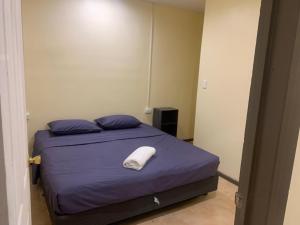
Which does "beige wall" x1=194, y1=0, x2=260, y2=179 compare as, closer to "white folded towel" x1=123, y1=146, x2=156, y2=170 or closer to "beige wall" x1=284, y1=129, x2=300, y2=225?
"white folded towel" x1=123, y1=146, x2=156, y2=170

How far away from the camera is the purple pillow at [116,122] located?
11.4ft

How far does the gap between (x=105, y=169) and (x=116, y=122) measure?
4.30 feet

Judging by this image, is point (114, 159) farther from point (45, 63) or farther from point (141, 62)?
point (141, 62)

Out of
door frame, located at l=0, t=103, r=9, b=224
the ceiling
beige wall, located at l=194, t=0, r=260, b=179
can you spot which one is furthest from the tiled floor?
the ceiling

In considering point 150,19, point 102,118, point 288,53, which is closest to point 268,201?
point 288,53

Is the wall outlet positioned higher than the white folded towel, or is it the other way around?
the wall outlet

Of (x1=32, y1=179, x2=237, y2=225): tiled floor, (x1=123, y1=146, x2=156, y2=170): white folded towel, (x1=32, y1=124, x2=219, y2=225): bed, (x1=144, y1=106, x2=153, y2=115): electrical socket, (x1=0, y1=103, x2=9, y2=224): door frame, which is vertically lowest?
(x1=32, y1=179, x2=237, y2=225): tiled floor

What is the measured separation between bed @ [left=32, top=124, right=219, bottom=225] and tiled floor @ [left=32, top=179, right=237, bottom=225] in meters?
0.14

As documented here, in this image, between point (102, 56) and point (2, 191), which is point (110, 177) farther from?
point (102, 56)

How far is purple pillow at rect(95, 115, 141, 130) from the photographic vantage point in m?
3.47

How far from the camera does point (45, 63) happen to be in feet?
10.6

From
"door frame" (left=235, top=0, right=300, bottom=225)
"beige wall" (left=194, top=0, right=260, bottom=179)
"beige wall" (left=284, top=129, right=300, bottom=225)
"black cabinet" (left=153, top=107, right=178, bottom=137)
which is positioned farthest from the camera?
"black cabinet" (left=153, top=107, right=178, bottom=137)

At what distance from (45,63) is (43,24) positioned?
496mm

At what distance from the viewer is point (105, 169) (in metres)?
2.27
